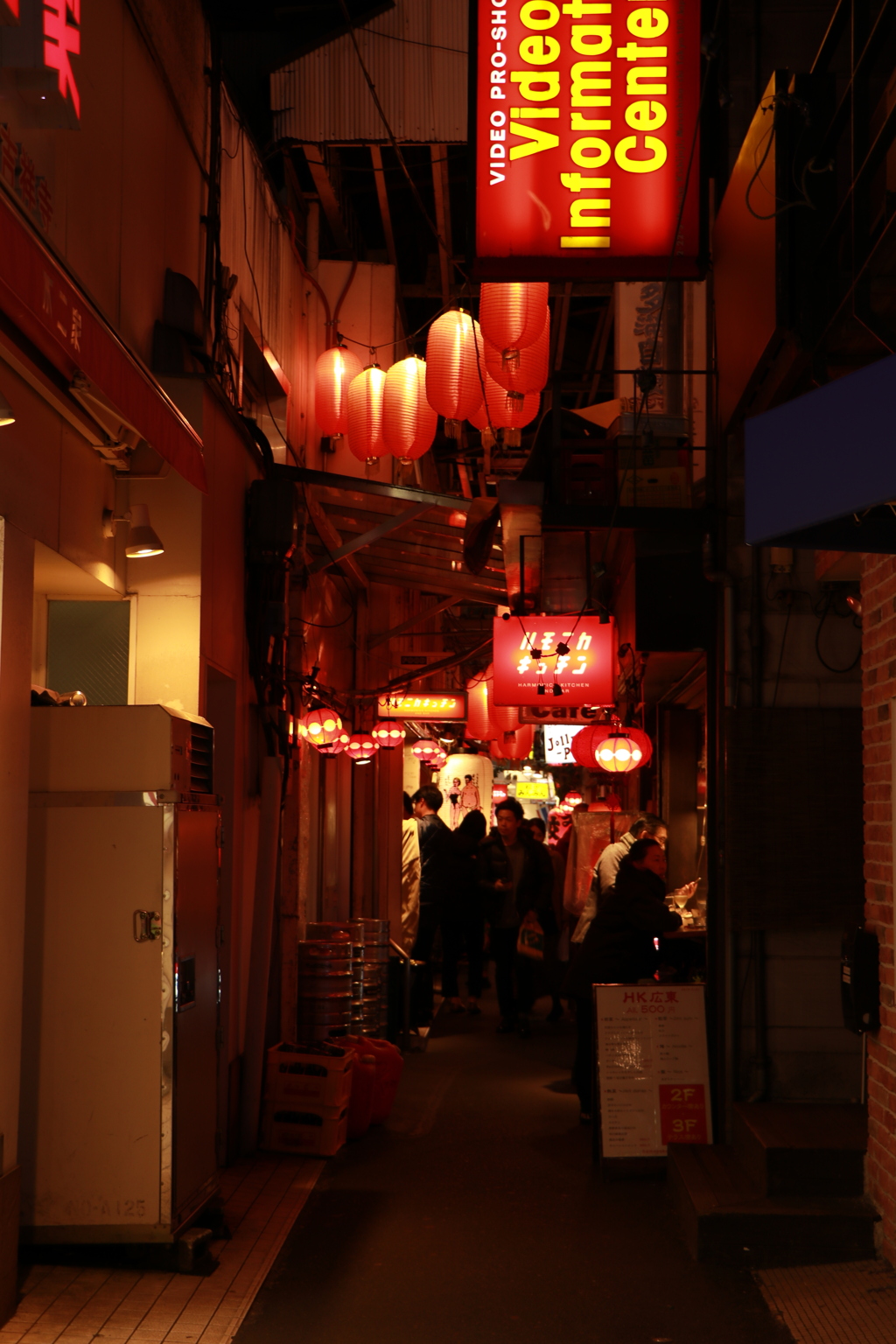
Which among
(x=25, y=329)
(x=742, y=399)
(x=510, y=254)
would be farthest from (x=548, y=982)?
(x=25, y=329)

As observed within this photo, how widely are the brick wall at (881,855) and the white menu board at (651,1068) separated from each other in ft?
5.87

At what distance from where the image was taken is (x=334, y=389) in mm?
12133

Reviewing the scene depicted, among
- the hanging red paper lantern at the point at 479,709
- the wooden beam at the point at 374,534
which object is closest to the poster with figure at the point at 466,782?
the hanging red paper lantern at the point at 479,709

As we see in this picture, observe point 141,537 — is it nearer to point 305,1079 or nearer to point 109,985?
point 109,985

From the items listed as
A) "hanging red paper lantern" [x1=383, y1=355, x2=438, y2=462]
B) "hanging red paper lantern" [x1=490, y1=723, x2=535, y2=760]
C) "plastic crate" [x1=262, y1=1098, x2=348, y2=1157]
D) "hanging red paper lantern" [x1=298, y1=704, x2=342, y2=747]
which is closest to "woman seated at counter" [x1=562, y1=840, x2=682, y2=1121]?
"plastic crate" [x1=262, y1=1098, x2=348, y2=1157]

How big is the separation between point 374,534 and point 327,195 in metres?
4.45

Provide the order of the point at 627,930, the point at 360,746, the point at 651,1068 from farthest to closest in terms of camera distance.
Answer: the point at 360,746 → the point at 627,930 → the point at 651,1068

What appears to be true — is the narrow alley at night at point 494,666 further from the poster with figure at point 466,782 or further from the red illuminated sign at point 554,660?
the poster with figure at point 466,782

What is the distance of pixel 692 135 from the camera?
6863 millimetres

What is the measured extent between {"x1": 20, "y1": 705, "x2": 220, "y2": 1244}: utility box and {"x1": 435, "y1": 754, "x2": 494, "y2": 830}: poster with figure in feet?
65.5

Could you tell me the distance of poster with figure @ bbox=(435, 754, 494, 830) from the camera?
26.5 m

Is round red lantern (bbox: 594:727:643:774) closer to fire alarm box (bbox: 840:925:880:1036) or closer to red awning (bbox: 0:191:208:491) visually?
fire alarm box (bbox: 840:925:880:1036)

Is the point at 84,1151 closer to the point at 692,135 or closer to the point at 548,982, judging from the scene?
the point at 692,135

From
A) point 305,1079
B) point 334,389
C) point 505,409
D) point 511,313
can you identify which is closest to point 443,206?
point 334,389
